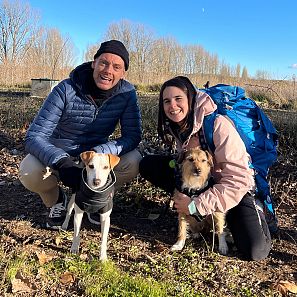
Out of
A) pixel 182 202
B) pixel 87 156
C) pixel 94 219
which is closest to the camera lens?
pixel 87 156

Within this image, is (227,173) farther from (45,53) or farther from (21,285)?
(45,53)

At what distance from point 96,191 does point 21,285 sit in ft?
3.07

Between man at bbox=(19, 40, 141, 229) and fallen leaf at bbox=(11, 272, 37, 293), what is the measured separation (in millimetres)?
1021

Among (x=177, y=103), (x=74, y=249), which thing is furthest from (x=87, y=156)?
(x=177, y=103)

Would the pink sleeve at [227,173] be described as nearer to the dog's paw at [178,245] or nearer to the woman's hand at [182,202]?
the woman's hand at [182,202]

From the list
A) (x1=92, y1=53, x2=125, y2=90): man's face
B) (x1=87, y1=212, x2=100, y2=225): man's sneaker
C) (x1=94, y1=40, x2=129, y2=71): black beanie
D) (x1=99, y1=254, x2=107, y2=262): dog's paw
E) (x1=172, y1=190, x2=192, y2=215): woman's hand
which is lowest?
(x1=87, y1=212, x2=100, y2=225): man's sneaker

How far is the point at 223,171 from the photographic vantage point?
337 centimetres

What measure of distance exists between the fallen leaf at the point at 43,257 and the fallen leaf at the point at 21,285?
269mm

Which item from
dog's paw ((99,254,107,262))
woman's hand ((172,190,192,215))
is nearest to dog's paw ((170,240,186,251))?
woman's hand ((172,190,192,215))

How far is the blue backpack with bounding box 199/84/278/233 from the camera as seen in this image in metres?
3.51

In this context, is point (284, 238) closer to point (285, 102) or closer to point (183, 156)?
point (183, 156)

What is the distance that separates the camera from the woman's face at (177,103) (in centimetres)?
334

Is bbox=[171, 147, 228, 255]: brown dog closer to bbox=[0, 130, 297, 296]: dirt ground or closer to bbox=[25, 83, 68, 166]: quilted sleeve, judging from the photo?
bbox=[0, 130, 297, 296]: dirt ground

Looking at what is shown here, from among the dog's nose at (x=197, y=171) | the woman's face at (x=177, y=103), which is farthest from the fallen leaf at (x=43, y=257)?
the woman's face at (x=177, y=103)
